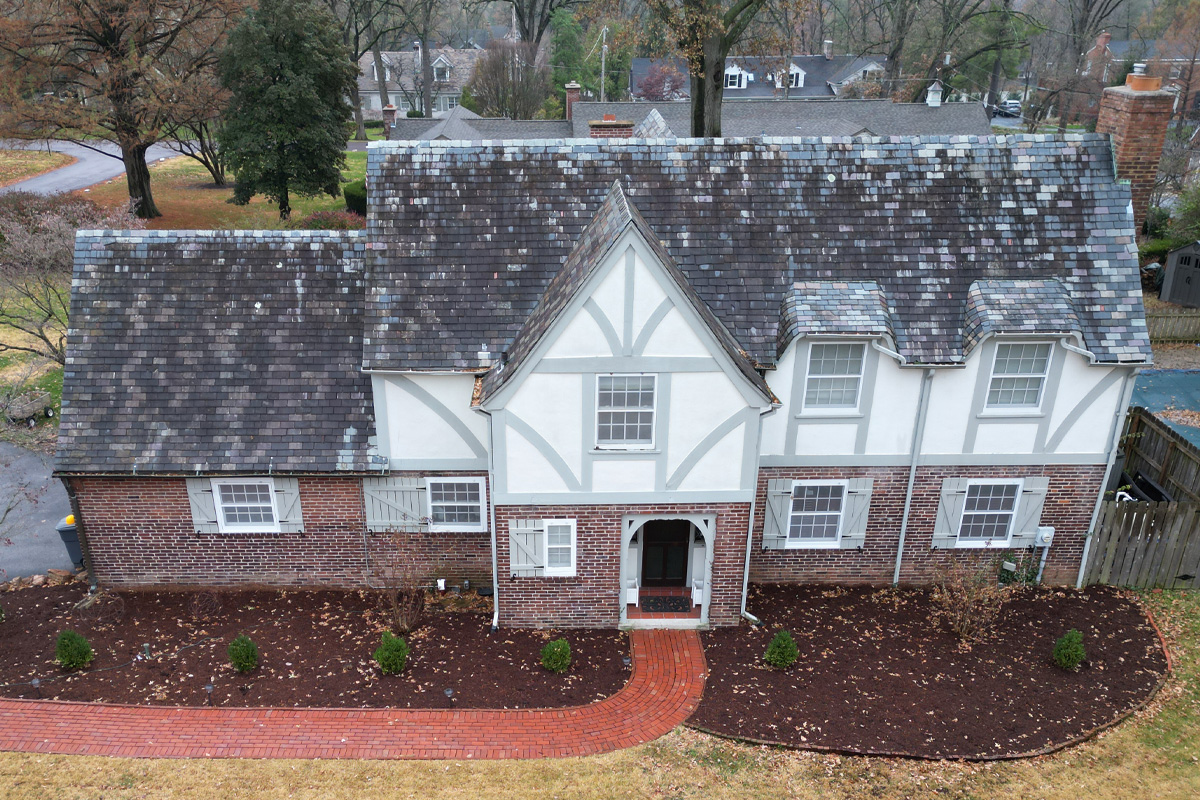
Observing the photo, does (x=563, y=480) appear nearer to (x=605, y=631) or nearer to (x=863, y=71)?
(x=605, y=631)

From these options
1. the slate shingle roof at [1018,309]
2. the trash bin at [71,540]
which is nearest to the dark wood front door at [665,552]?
the slate shingle roof at [1018,309]

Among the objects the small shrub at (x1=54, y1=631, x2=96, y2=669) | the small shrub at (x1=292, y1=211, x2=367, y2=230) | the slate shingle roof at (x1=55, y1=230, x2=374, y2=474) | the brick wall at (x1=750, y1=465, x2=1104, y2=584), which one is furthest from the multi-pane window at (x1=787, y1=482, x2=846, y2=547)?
the small shrub at (x1=292, y1=211, x2=367, y2=230)

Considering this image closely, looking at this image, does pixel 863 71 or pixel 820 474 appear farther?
pixel 863 71

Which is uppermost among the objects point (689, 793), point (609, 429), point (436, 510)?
point (609, 429)

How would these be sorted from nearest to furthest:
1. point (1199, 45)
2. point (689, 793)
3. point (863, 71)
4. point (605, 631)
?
point (689, 793) → point (605, 631) → point (1199, 45) → point (863, 71)

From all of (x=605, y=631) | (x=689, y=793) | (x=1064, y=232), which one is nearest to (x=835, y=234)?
(x=1064, y=232)

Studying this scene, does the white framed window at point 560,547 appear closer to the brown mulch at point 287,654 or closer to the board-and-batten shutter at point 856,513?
the brown mulch at point 287,654
